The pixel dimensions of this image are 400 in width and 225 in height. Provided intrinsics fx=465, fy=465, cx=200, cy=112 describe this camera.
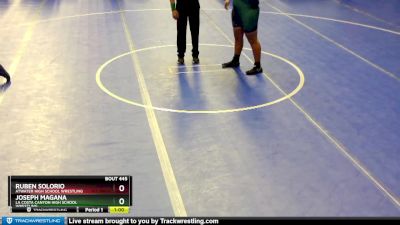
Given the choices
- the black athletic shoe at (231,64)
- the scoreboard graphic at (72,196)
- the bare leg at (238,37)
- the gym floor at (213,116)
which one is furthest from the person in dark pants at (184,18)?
the scoreboard graphic at (72,196)

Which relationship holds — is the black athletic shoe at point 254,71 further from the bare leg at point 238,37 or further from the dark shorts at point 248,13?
the dark shorts at point 248,13

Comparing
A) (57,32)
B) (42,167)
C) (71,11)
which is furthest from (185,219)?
(71,11)

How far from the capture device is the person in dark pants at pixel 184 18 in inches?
360

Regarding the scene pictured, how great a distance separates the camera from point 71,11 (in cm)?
1369

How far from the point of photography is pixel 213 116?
7.24 meters

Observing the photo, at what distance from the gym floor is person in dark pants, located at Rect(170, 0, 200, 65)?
0.32m

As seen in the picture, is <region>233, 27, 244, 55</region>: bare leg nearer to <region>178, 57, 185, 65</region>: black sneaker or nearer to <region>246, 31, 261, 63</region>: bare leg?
<region>246, 31, 261, 63</region>: bare leg

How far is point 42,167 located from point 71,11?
8769 millimetres

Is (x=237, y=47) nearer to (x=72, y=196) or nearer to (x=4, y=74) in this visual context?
(x=4, y=74)

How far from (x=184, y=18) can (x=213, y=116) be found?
2844 millimetres

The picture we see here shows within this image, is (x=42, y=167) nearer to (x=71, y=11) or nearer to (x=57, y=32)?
(x=57, y=32)

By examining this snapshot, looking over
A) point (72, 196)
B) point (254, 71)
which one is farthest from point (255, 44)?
point (72, 196)

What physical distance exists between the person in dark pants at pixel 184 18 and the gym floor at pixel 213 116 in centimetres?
32

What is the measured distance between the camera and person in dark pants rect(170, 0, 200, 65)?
9.14 metres
